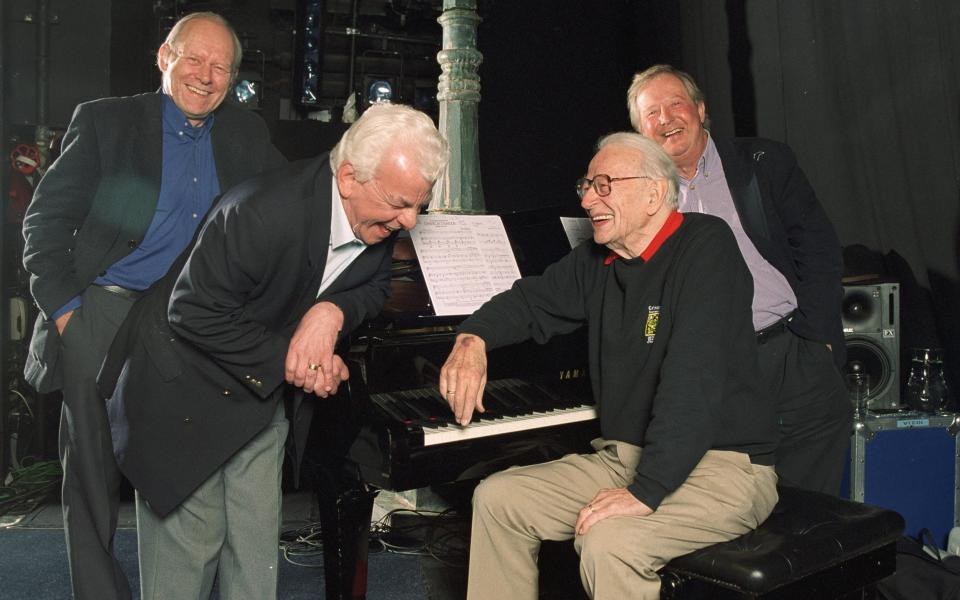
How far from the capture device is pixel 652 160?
2.15m

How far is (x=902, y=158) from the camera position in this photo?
136 inches

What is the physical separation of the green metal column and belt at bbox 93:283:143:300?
148cm

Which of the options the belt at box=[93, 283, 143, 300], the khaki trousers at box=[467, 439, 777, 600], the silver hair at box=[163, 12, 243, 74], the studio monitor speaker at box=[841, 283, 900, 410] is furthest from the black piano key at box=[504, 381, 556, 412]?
the studio monitor speaker at box=[841, 283, 900, 410]

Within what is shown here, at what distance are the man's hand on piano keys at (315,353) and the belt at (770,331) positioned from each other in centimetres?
140

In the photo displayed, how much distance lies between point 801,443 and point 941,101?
1.47 metres

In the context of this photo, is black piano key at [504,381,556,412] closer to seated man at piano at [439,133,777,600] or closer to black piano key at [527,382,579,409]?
black piano key at [527,382,579,409]

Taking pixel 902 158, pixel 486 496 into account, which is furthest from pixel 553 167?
pixel 486 496

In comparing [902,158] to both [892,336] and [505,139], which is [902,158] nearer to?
[892,336]

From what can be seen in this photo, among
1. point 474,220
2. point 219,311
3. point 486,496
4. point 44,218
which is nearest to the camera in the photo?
point 219,311

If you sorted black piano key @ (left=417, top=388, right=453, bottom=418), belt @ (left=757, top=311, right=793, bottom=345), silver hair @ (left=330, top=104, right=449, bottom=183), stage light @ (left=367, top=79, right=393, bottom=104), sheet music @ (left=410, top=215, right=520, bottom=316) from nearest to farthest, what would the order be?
1. silver hair @ (left=330, top=104, right=449, bottom=183)
2. black piano key @ (left=417, top=388, right=453, bottom=418)
3. sheet music @ (left=410, top=215, right=520, bottom=316)
4. belt @ (left=757, top=311, right=793, bottom=345)
5. stage light @ (left=367, top=79, right=393, bottom=104)

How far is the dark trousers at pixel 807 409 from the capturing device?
2.76 m

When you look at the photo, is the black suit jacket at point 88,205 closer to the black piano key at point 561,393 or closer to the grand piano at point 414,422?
the grand piano at point 414,422

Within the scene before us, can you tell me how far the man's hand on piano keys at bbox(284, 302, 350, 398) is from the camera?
2020 millimetres

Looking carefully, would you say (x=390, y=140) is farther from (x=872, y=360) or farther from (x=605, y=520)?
(x=872, y=360)
